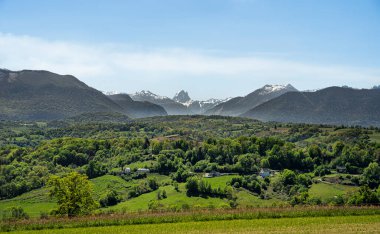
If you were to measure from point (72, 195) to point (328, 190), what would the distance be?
7432 cm

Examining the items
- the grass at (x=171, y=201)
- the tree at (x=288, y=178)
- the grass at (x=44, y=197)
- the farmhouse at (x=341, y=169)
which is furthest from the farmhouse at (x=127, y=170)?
the farmhouse at (x=341, y=169)

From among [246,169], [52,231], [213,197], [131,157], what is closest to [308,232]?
[52,231]

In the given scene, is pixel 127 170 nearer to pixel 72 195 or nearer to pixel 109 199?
pixel 109 199

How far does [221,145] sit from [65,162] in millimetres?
60639

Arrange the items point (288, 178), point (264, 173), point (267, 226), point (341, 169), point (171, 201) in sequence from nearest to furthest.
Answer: point (267, 226)
point (171, 201)
point (288, 178)
point (264, 173)
point (341, 169)

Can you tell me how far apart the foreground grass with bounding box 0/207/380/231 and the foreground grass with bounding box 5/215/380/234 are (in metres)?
1.57

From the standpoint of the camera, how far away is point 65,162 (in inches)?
6334

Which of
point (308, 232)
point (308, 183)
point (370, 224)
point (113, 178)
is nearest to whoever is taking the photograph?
point (308, 232)

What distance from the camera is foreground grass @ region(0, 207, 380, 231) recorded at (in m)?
43.2

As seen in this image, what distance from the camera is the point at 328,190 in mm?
113938

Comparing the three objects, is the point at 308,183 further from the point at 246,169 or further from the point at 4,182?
the point at 4,182

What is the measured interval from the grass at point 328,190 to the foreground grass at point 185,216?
204 ft

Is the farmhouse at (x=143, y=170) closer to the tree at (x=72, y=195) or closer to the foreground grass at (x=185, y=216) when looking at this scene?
the tree at (x=72, y=195)

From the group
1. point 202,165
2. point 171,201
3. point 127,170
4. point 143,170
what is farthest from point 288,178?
point 127,170
